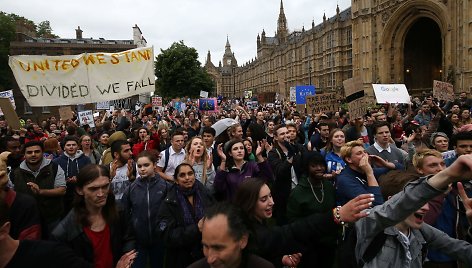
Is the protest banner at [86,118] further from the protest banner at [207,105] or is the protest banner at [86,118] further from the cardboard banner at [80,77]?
the protest banner at [207,105]

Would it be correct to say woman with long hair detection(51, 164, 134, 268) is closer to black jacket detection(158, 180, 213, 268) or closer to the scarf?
black jacket detection(158, 180, 213, 268)

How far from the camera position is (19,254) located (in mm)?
1961

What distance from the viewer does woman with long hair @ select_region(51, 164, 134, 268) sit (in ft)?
9.77

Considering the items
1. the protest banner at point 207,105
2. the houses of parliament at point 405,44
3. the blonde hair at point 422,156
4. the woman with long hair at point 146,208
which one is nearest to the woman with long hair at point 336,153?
the blonde hair at point 422,156

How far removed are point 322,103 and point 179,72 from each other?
3774 cm

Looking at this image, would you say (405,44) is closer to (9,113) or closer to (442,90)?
(442,90)

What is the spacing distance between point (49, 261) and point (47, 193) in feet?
9.48

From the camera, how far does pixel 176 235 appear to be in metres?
3.48

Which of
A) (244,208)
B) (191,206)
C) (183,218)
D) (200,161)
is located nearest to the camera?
(244,208)

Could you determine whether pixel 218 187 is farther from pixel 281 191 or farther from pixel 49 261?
pixel 49 261

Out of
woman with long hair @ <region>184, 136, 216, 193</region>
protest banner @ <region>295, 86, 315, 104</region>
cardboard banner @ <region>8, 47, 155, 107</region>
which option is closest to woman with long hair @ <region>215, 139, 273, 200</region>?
woman with long hair @ <region>184, 136, 216, 193</region>

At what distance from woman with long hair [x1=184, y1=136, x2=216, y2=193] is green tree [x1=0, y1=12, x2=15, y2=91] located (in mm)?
41449

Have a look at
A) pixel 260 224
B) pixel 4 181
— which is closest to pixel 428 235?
pixel 260 224

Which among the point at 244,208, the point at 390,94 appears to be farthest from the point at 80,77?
the point at 390,94
